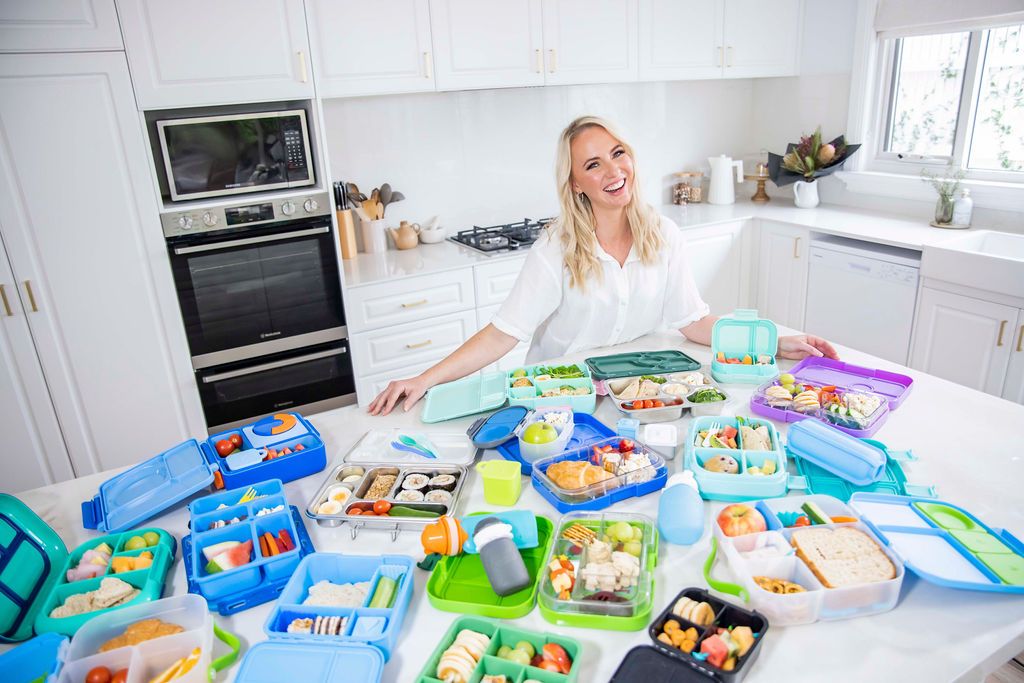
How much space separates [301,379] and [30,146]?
1234mm

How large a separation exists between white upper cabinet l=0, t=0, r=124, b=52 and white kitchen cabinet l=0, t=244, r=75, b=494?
68 cm

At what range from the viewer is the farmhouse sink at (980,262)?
2.60 m

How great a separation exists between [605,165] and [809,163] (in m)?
2.22

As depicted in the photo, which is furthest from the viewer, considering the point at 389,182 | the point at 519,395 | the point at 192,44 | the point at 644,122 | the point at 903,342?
the point at 644,122

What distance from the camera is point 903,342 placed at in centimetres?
310

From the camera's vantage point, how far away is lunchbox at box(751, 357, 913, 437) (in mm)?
1505

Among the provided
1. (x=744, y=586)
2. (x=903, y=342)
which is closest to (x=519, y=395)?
(x=744, y=586)

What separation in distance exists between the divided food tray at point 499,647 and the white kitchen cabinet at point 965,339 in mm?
2524

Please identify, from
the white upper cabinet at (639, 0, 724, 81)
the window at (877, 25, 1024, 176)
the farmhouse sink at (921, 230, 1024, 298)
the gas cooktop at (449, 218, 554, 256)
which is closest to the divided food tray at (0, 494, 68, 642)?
the gas cooktop at (449, 218, 554, 256)

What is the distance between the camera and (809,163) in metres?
3.76

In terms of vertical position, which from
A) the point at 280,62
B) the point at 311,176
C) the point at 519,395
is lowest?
the point at 519,395

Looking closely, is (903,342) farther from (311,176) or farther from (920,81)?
(311,176)

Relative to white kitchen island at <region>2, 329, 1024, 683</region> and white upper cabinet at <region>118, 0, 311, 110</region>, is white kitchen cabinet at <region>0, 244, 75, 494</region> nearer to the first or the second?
white upper cabinet at <region>118, 0, 311, 110</region>

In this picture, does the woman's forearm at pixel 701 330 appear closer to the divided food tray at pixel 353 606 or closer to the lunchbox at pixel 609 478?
the lunchbox at pixel 609 478
